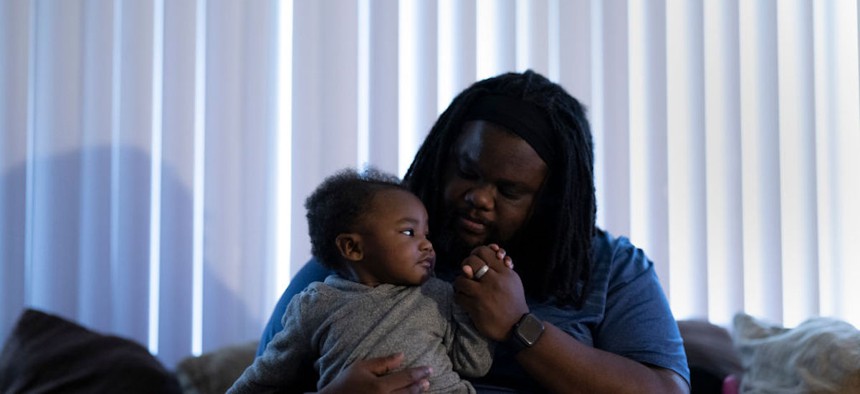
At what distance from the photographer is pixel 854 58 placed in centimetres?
304

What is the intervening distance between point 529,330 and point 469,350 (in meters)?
0.11

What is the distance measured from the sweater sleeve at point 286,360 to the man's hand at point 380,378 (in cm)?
13

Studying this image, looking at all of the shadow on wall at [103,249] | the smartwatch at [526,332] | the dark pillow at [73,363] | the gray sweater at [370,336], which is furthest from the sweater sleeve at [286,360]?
the shadow on wall at [103,249]

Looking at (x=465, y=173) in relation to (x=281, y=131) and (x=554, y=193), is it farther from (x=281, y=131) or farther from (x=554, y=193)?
(x=281, y=131)

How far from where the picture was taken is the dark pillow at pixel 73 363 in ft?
7.38

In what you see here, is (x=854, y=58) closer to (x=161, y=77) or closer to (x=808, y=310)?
(x=808, y=310)

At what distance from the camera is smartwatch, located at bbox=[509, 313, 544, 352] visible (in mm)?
1743

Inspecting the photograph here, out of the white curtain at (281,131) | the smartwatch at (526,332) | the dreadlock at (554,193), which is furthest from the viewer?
the white curtain at (281,131)

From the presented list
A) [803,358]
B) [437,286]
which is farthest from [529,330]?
[803,358]

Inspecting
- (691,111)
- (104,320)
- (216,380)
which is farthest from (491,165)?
(104,320)

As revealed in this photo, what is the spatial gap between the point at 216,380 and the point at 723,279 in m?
1.48

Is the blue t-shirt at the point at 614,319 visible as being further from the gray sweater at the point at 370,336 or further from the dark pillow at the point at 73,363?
the dark pillow at the point at 73,363

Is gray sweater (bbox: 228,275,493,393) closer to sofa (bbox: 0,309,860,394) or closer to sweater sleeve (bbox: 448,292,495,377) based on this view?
sweater sleeve (bbox: 448,292,495,377)

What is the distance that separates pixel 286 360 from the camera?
5.85 feet
